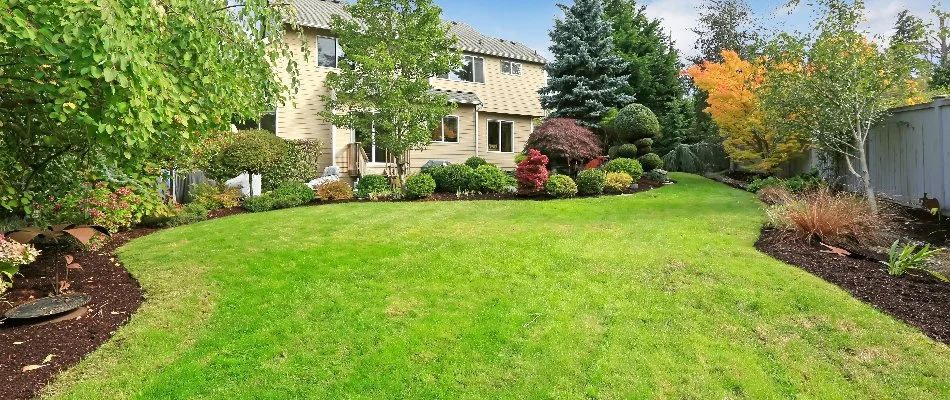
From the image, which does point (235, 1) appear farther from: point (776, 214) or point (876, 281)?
point (776, 214)

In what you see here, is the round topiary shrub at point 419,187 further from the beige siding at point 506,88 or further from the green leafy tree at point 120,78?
the beige siding at point 506,88

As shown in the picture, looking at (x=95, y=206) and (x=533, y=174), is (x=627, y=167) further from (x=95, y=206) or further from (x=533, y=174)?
(x=95, y=206)

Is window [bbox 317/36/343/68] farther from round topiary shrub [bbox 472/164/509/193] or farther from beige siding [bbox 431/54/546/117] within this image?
round topiary shrub [bbox 472/164/509/193]

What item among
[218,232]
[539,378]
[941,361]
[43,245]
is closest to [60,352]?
[539,378]

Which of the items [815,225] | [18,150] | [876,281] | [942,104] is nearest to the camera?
[18,150]

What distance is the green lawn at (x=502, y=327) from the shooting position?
11.4 feet

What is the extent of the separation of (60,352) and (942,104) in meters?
12.1

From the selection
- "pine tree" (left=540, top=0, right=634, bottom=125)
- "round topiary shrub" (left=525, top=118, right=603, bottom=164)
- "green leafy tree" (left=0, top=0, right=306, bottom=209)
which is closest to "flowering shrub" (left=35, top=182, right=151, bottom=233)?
"green leafy tree" (left=0, top=0, right=306, bottom=209)

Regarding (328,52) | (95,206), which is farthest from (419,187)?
(328,52)

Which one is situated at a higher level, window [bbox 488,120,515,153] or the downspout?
window [bbox 488,120,515,153]

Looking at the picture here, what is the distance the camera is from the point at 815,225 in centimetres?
693

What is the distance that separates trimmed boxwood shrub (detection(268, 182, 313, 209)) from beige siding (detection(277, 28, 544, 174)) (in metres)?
3.33

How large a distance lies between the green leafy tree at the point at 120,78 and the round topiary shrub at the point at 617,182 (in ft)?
33.2

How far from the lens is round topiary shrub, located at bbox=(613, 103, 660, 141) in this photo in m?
17.0
